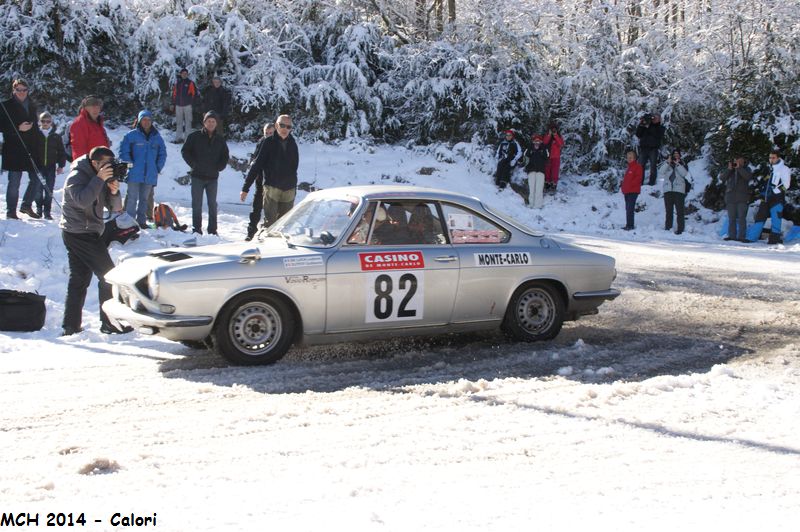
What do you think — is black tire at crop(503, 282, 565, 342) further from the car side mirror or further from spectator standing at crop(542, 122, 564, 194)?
spectator standing at crop(542, 122, 564, 194)

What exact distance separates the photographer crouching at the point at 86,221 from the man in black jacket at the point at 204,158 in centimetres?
431

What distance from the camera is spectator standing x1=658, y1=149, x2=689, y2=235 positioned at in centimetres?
1962

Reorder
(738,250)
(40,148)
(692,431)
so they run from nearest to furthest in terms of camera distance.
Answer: (692,431)
(40,148)
(738,250)

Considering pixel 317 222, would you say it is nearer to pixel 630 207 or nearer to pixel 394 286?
pixel 394 286

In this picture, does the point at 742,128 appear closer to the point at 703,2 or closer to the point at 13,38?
the point at 703,2

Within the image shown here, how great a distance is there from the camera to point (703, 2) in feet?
83.8

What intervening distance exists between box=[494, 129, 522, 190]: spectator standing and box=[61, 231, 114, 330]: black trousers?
15.3 meters

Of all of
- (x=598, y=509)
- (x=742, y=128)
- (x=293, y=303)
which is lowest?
(x=598, y=509)

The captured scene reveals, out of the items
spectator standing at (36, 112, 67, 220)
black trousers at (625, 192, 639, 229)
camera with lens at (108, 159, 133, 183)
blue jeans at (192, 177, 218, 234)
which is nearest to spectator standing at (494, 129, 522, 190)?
black trousers at (625, 192, 639, 229)

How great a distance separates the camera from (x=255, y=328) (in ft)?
24.0

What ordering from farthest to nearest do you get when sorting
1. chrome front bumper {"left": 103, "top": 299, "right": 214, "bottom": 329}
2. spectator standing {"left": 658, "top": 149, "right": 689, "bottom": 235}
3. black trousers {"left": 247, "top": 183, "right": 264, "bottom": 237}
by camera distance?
spectator standing {"left": 658, "top": 149, "right": 689, "bottom": 235}
black trousers {"left": 247, "top": 183, "right": 264, "bottom": 237}
chrome front bumper {"left": 103, "top": 299, "right": 214, "bottom": 329}

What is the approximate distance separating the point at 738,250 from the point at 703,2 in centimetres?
1225

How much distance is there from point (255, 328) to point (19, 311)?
9.75 ft

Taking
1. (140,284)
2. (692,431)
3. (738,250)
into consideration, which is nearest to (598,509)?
(692,431)
